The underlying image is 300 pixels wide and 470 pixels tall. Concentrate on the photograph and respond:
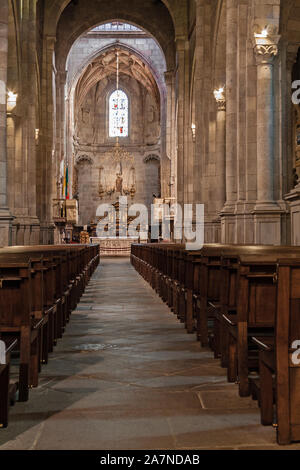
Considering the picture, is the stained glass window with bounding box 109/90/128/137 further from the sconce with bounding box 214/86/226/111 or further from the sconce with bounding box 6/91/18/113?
the sconce with bounding box 6/91/18/113

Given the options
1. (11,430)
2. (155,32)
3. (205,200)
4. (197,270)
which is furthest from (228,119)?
(155,32)

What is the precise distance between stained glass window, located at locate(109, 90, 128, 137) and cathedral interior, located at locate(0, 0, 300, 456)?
11.9 m

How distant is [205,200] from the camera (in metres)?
16.2

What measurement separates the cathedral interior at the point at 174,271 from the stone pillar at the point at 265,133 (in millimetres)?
26

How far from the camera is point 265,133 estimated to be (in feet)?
32.8

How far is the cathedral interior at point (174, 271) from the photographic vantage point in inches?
107

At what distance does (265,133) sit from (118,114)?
32.2m

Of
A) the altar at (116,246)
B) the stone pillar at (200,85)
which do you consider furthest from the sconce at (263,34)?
the altar at (116,246)

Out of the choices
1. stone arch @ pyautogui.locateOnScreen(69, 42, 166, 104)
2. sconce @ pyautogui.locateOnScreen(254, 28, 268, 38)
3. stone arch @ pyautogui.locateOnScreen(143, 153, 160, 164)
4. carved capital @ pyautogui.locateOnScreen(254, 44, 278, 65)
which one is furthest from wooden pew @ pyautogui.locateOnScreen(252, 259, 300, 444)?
stone arch @ pyautogui.locateOnScreen(143, 153, 160, 164)

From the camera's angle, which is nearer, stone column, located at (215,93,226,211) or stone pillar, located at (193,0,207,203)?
stone column, located at (215,93,226,211)

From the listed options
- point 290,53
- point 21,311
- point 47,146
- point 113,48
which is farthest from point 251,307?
point 113,48

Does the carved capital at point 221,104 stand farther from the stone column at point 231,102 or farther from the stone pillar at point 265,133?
the stone pillar at point 265,133

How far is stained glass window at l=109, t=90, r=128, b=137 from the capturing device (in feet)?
134
